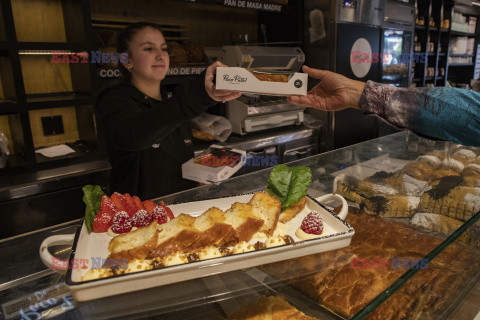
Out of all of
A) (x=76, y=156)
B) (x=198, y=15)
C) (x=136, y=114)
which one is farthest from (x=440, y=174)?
(x=198, y=15)

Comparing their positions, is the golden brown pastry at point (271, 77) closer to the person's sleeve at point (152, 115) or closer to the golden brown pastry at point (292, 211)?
the person's sleeve at point (152, 115)

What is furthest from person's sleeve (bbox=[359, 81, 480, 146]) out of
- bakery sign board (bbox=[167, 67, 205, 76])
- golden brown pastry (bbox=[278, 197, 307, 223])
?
bakery sign board (bbox=[167, 67, 205, 76])

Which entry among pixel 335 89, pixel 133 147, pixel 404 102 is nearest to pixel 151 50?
pixel 133 147

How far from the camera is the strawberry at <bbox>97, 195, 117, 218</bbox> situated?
3.17 ft

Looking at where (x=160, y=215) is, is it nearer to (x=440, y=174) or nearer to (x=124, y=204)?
(x=124, y=204)

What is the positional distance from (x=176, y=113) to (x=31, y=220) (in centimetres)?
165

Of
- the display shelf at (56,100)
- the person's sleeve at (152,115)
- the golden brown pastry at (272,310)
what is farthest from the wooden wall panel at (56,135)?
the golden brown pastry at (272,310)

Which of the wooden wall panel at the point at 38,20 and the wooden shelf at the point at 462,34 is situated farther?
the wooden shelf at the point at 462,34

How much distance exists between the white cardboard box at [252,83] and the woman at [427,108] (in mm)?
217

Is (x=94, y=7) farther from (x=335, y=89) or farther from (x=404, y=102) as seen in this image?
(x=404, y=102)

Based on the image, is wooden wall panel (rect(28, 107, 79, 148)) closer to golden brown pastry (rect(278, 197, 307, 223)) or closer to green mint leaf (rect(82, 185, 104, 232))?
green mint leaf (rect(82, 185, 104, 232))

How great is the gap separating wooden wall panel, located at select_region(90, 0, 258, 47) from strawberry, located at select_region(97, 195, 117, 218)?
2.96 m

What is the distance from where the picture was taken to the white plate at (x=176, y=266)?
704 mm

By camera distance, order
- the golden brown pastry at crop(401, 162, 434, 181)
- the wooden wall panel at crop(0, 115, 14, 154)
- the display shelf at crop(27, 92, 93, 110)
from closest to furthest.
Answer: the golden brown pastry at crop(401, 162, 434, 181) < the display shelf at crop(27, 92, 93, 110) < the wooden wall panel at crop(0, 115, 14, 154)
